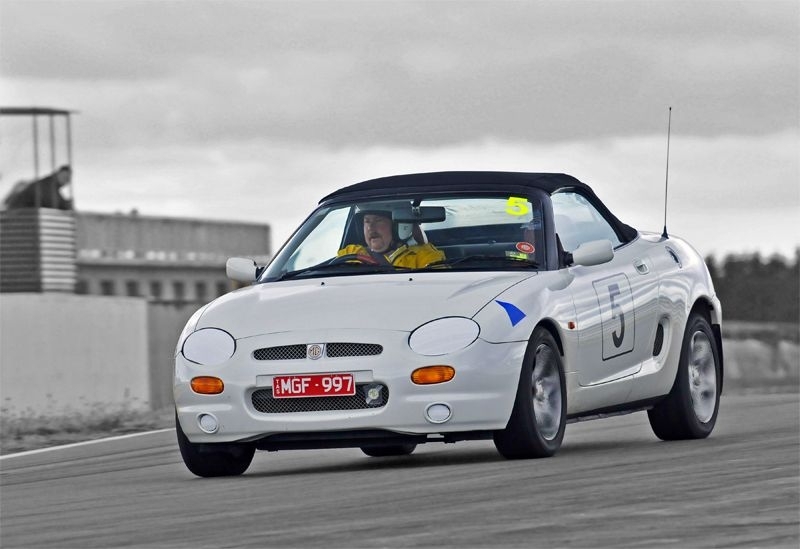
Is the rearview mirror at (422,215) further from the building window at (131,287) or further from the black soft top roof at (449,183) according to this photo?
the building window at (131,287)

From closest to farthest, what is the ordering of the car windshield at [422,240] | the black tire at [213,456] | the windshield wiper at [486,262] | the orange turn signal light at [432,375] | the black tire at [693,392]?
the orange turn signal light at [432,375]
the black tire at [213,456]
the windshield wiper at [486,262]
the car windshield at [422,240]
the black tire at [693,392]

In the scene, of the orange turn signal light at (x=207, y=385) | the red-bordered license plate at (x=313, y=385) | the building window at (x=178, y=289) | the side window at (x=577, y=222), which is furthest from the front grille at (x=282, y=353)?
the building window at (x=178, y=289)

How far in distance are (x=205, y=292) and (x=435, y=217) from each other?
4727cm

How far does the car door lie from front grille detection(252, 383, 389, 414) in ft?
4.21

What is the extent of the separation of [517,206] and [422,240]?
553mm

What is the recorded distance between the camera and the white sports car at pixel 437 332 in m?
9.08

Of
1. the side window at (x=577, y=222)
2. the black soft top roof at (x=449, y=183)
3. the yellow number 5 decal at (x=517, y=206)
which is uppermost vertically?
the black soft top roof at (x=449, y=183)

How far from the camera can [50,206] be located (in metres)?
37.2

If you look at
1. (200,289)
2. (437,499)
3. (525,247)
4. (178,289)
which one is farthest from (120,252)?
(437,499)

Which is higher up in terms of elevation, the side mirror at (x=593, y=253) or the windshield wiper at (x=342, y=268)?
the side mirror at (x=593, y=253)

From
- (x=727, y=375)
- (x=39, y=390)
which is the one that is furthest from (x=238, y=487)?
(x=727, y=375)

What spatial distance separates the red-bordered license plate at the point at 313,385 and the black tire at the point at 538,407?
2.46ft

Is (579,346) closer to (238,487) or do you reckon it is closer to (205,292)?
(238,487)

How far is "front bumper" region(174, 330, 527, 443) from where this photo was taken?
9039 millimetres
